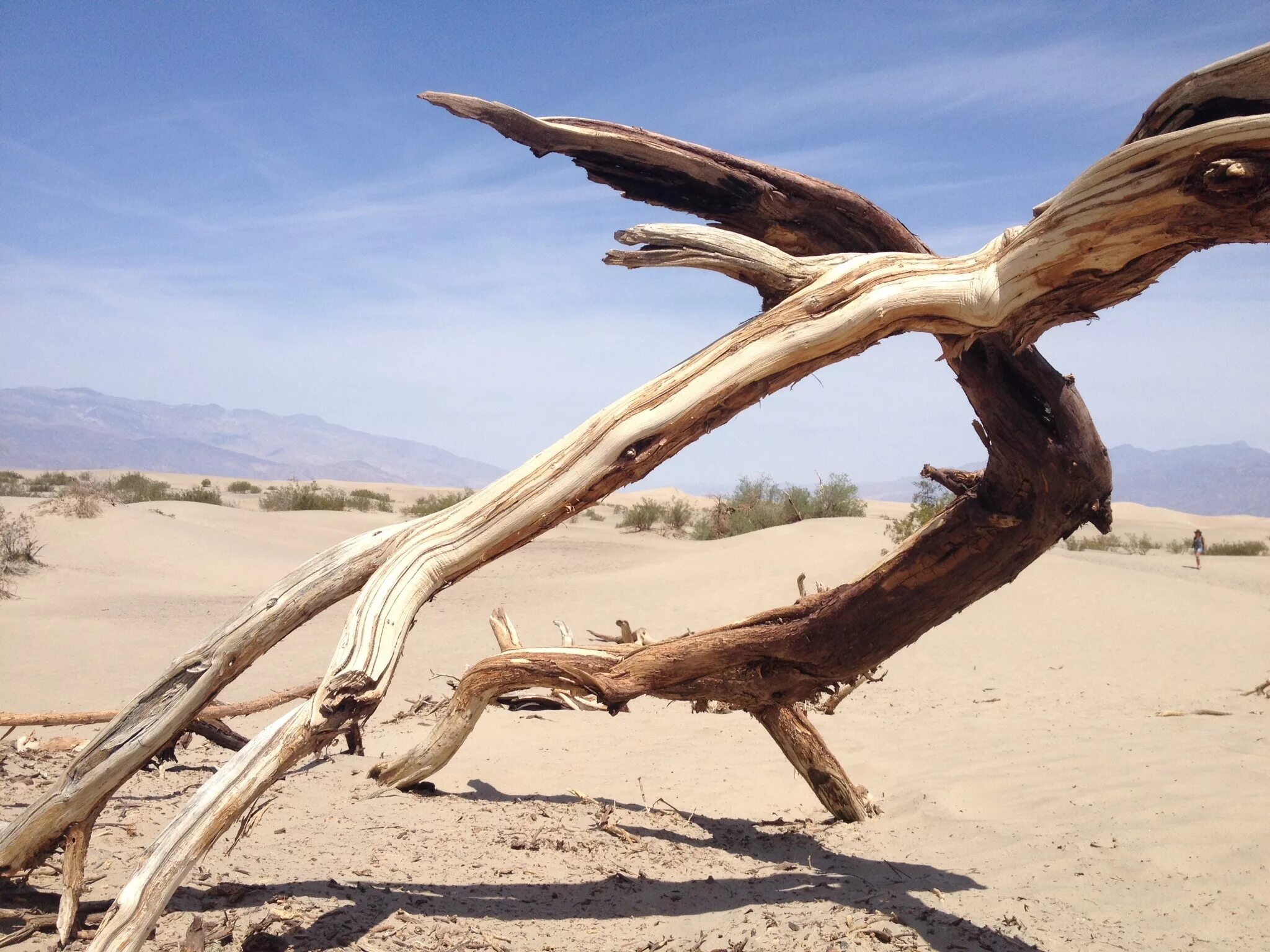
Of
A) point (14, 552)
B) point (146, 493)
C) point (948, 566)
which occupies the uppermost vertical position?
point (948, 566)

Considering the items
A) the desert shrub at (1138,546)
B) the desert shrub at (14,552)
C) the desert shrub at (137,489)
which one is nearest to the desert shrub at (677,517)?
the desert shrub at (1138,546)

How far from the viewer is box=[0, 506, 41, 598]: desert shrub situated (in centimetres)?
1362

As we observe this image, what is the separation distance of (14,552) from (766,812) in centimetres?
1393

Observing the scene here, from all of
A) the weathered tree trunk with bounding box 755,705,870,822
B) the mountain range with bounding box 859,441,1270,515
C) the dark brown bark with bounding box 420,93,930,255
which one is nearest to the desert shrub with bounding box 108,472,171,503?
the weathered tree trunk with bounding box 755,705,870,822

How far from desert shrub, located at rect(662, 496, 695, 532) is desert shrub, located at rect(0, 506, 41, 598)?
1590 centimetres

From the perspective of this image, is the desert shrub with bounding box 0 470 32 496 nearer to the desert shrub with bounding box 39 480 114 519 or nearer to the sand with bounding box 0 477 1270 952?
the desert shrub with bounding box 39 480 114 519

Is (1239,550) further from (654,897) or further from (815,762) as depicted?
(654,897)

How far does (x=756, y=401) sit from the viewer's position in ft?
10.6

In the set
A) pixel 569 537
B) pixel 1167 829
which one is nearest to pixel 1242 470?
pixel 569 537

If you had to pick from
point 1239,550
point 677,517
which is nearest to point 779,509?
point 677,517

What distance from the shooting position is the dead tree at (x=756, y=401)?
8.81 feet

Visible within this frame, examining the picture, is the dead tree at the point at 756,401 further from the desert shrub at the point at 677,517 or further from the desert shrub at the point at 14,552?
the desert shrub at the point at 677,517

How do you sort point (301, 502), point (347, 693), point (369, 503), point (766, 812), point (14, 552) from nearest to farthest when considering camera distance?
point (347, 693) < point (766, 812) < point (14, 552) < point (301, 502) < point (369, 503)

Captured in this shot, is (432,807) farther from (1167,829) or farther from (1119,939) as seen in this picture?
(1167,829)
